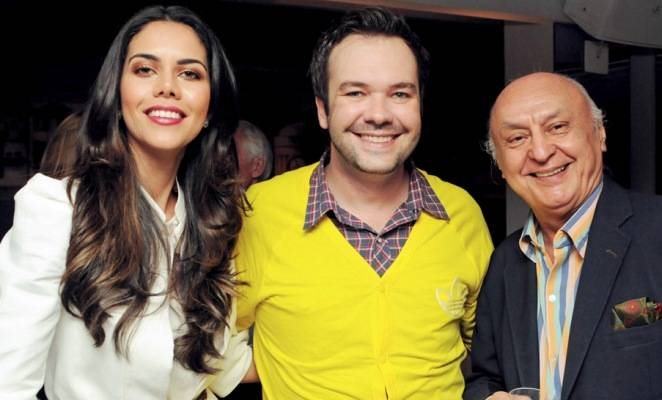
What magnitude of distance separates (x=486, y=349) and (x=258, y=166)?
213cm

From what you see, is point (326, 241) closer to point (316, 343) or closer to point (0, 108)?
point (316, 343)

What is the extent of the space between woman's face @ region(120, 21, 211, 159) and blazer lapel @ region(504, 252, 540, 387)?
1.00m

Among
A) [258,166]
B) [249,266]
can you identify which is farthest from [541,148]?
[258,166]

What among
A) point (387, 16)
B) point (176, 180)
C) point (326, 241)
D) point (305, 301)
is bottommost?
point (305, 301)

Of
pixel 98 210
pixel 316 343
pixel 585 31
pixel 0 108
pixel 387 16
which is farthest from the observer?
pixel 0 108

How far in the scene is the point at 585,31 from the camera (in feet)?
16.2

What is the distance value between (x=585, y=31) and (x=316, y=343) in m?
3.67

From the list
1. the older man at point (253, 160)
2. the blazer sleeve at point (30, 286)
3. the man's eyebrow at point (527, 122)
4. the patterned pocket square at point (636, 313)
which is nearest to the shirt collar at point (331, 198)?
the man's eyebrow at point (527, 122)

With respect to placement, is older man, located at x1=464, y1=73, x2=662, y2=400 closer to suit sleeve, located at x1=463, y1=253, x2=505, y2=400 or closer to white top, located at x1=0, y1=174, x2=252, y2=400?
suit sleeve, located at x1=463, y1=253, x2=505, y2=400

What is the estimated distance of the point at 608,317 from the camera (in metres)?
1.86

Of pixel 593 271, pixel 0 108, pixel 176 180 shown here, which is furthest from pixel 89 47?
pixel 593 271

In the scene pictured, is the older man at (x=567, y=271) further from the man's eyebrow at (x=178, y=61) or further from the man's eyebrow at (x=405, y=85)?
the man's eyebrow at (x=178, y=61)

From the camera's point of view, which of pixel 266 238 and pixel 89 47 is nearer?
pixel 266 238

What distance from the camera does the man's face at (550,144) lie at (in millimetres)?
1981
